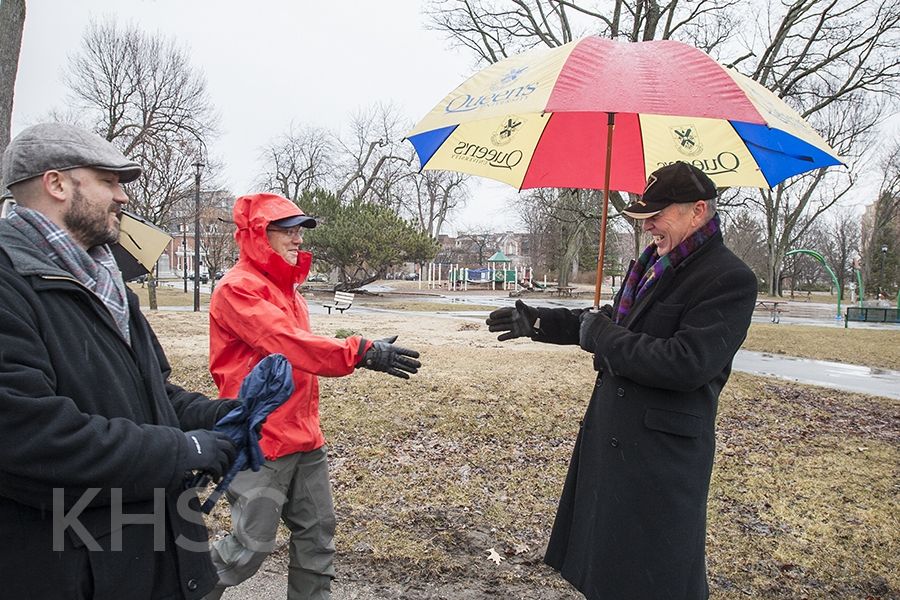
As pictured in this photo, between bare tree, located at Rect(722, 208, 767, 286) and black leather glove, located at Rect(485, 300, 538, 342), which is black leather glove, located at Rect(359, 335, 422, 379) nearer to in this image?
black leather glove, located at Rect(485, 300, 538, 342)

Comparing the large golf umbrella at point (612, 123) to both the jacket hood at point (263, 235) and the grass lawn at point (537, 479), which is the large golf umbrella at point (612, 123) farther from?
the grass lawn at point (537, 479)

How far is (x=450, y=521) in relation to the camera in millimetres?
4316

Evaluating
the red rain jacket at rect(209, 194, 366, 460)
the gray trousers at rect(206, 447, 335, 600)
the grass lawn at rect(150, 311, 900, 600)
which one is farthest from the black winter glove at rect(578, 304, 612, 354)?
the grass lawn at rect(150, 311, 900, 600)

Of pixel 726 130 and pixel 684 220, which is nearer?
pixel 684 220

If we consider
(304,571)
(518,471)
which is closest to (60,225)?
(304,571)

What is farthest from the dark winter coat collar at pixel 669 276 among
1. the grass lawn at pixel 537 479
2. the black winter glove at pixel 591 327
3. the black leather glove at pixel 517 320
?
the grass lawn at pixel 537 479

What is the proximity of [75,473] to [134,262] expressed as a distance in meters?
2.84

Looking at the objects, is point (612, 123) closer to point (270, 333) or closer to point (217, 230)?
point (270, 333)

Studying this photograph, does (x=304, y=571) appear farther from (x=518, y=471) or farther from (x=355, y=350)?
(x=518, y=471)

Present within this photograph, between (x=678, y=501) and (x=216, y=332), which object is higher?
(x=216, y=332)

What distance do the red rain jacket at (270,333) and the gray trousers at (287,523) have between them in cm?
11

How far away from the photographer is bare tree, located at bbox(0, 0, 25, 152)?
566 centimetres

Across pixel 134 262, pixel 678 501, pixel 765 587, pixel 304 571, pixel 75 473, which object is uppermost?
pixel 134 262

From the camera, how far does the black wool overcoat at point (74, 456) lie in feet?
4.79
